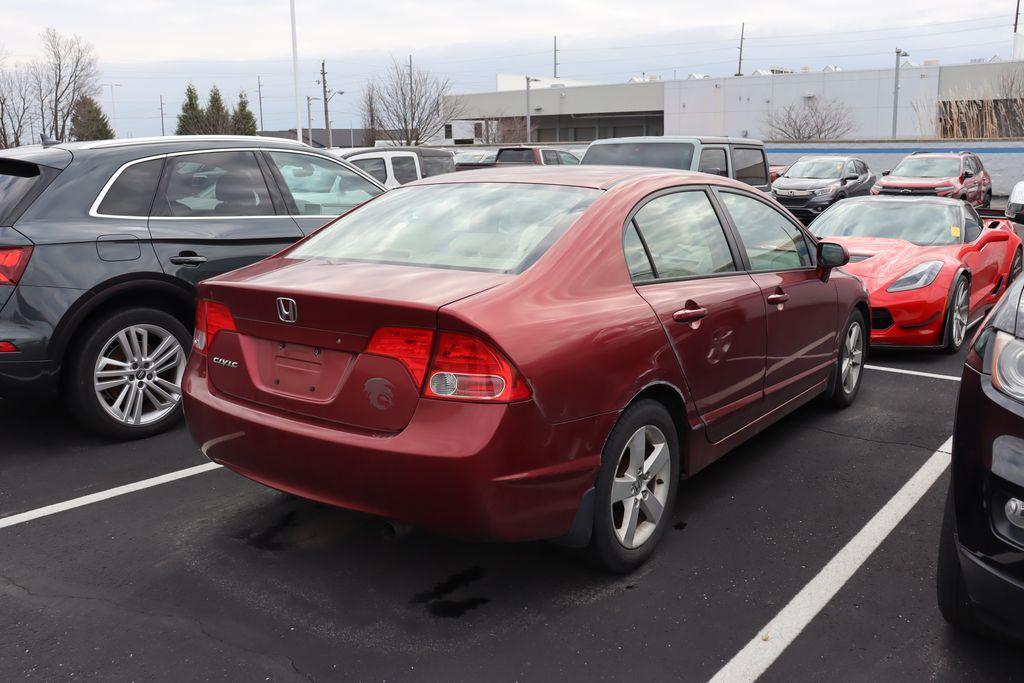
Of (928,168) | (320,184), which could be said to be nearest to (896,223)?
(320,184)

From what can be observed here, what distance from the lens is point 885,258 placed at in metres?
7.80

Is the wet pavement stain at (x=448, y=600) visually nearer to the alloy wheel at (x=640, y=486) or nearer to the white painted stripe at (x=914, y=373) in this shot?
the alloy wheel at (x=640, y=486)

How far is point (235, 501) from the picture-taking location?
4.29 metres

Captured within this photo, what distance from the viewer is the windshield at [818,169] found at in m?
22.2

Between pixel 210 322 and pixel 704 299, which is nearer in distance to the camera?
pixel 210 322

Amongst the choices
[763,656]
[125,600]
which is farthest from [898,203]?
[125,600]

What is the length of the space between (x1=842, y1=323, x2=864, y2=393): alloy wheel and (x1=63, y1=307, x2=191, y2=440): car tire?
4.18 meters

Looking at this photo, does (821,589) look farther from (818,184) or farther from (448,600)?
(818,184)

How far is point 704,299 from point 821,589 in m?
1.30

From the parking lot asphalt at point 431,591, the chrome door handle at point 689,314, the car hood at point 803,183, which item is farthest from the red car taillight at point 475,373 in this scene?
the car hood at point 803,183

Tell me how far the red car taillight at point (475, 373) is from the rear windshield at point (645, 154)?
28.5 feet

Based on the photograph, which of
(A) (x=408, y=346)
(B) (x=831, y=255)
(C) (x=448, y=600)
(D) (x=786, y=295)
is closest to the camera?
(A) (x=408, y=346)

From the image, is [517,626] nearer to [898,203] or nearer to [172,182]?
[172,182]

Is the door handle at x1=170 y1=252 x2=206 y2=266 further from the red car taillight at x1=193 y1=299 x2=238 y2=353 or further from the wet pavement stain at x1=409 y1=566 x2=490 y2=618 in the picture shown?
the wet pavement stain at x1=409 y1=566 x2=490 y2=618
